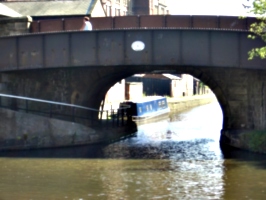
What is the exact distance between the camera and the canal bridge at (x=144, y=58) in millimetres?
29609

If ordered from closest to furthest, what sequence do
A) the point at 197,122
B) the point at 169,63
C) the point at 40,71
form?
the point at 169,63, the point at 40,71, the point at 197,122

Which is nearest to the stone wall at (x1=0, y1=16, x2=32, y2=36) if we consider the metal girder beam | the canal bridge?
the canal bridge

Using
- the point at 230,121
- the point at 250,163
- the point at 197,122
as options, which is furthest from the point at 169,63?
the point at 197,122

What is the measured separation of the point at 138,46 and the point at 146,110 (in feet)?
60.3

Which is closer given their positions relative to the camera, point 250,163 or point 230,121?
point 250,163

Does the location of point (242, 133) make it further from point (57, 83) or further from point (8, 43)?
point (8, 43)

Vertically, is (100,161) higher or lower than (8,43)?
lower

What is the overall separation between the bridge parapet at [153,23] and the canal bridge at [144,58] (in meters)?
0.05

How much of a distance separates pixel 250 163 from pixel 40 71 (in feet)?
39.8

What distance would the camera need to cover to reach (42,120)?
100ft

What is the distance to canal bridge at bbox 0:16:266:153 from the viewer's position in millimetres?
29609

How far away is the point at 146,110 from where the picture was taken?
48.3m

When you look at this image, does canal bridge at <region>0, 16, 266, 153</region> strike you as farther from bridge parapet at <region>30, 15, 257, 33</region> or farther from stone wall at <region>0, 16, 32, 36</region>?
stone wall at <region>0, 16, 32, 36</region>

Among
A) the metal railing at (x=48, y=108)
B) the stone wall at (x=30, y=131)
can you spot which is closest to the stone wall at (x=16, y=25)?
the metal railing at (x=48, y=108)
